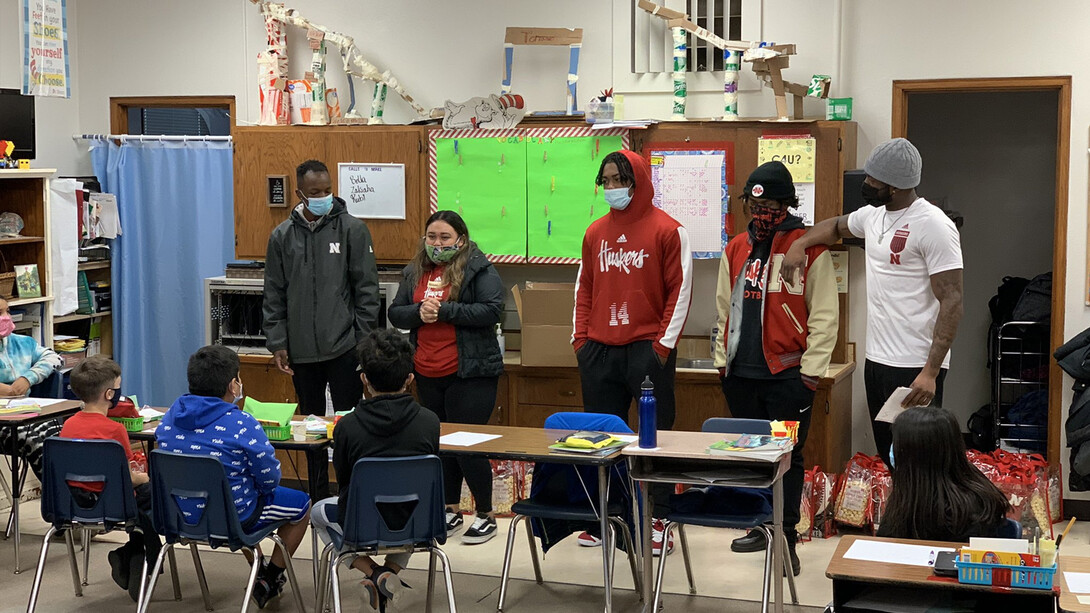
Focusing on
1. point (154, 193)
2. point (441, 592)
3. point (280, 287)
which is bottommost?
point (441, 592)

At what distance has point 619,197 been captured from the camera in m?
5.38

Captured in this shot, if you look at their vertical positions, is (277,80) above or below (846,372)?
above

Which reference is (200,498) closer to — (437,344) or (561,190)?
(437,344)

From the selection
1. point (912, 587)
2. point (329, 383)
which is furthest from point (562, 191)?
point (912, 587)

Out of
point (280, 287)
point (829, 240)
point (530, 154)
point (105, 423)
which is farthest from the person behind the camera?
point (530, 154)

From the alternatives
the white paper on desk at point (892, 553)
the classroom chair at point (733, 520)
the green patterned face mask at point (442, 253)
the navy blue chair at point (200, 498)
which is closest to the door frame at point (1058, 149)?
the classroom chair at point (733, 520)

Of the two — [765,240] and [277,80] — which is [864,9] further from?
[277,80]

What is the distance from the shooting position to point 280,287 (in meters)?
5.98

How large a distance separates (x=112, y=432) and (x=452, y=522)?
176 cm

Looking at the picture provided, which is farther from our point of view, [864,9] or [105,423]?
[864,9]

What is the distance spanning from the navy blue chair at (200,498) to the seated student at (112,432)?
311mm

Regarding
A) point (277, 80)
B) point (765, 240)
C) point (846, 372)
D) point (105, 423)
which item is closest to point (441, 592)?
point (105, 423)

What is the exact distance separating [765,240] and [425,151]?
2278 mm

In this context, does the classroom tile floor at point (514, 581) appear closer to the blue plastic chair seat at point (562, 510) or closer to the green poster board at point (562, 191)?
the blue plastic chair seat at point (562, 510)
